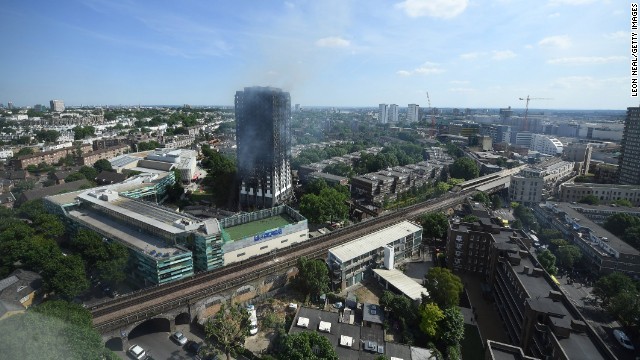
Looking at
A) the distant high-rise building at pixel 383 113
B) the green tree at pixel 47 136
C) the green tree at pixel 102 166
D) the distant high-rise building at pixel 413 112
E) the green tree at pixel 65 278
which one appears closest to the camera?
the green tree at pixel 65 278

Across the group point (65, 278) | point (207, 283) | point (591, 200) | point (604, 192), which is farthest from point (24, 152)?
point (604, 192)

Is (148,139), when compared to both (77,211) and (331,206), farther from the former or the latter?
(331,206)

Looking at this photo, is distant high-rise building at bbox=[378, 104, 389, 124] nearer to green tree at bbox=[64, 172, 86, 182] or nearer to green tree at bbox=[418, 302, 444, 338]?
green tree at bbox=[64, 172, 86, 182]

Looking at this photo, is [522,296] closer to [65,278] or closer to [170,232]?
[170,232]

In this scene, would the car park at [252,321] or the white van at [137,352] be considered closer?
the white van at [137,352]

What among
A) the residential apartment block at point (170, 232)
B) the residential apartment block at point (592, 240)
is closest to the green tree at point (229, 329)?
the residential apartment block at point (170, 232)

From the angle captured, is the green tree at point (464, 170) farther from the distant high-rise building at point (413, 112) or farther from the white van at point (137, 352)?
the distant high-rise building at point (413, 112)

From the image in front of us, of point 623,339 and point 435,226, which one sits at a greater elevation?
point 435,226

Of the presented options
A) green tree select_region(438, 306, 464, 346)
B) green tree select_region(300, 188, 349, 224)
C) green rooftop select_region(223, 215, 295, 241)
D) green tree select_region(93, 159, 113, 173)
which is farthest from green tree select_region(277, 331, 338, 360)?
green tree select_region(93, 159, 113, 173)
